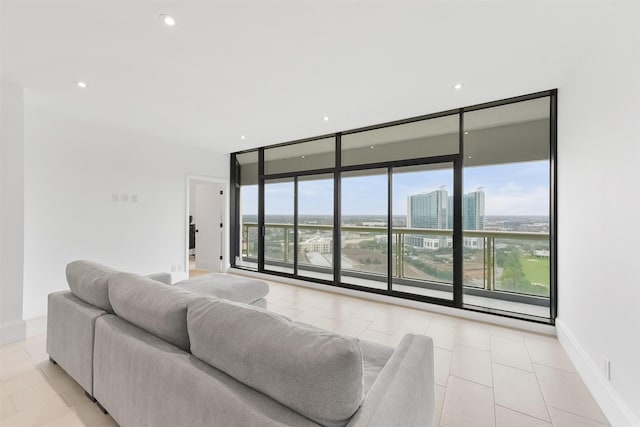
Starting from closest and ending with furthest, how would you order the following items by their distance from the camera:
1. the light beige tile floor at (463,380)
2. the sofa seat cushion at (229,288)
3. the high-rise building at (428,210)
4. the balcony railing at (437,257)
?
the light beige tile floor at (463,380), the sofa seat cushion at (229,288), the balcony railing at (437,257), the high-rise building at (428,210)

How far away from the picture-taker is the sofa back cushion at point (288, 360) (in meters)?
0.85

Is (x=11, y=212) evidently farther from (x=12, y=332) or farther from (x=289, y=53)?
(x=289, y=53)

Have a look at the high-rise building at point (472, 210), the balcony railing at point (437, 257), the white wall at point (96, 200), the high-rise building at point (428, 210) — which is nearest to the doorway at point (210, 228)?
the white wall at point (96, 200)

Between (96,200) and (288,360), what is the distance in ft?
14.3

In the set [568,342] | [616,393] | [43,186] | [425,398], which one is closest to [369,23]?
[425,398]

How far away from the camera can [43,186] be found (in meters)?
3.39

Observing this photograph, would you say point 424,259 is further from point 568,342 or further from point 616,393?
point 616,393

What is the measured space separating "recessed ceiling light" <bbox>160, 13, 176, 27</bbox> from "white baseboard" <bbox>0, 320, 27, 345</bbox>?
322 cm

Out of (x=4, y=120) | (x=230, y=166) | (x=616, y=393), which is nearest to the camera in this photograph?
(x=616, y=393)

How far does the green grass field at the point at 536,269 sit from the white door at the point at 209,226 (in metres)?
5.37

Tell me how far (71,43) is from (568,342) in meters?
4.90

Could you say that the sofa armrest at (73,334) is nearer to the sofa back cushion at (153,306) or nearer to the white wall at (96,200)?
the sofa back cushion at (153,306)

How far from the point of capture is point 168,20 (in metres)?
1.83

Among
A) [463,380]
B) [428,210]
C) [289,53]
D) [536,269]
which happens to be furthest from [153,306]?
[536,269]
